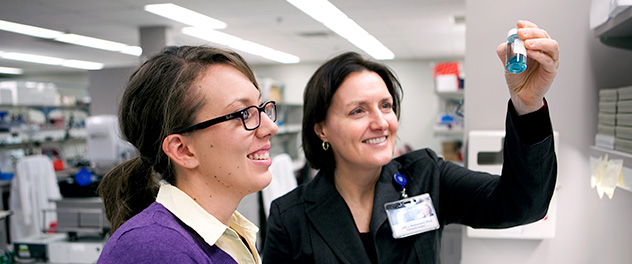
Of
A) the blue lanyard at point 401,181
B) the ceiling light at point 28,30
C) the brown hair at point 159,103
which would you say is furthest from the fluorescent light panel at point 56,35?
the blue lanyard at point 401,181

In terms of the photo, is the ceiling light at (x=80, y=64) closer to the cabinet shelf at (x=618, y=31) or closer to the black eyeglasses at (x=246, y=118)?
the black eyeglasses at (x=246, y=118)

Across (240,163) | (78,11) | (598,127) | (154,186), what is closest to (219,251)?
(240,163)

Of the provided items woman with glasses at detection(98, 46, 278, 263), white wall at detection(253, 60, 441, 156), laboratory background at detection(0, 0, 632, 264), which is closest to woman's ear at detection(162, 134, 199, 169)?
woman with glasses at detection(98, 46, 278, 263)

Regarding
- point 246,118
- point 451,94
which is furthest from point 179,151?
point 451,94

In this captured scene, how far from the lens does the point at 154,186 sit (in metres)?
1.09

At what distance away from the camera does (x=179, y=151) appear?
0.90 m

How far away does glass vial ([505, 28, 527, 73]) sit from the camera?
87cm

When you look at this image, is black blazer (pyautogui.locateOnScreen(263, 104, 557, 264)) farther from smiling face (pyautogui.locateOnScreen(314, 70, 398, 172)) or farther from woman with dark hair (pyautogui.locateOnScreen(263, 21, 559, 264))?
smiling face (pyautogui.locateOnScreen(314, 70, 398, 172))

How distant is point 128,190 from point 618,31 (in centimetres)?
153

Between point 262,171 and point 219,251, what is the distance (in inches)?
8.0

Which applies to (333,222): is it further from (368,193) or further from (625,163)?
(625,163)

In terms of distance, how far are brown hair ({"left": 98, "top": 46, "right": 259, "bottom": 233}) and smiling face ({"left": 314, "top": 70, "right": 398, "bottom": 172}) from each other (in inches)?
18.4

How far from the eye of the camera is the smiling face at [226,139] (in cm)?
89

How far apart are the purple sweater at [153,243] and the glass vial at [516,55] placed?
0.78 metres
